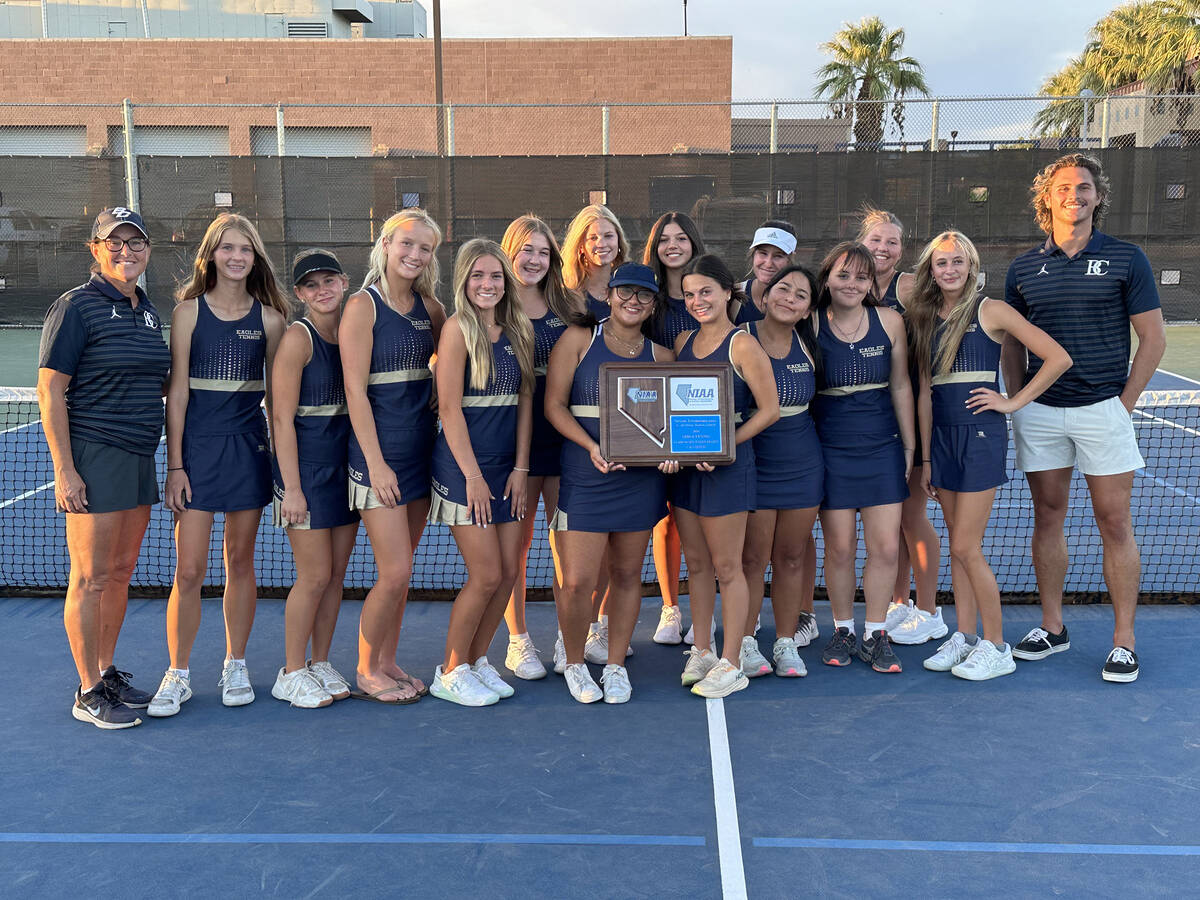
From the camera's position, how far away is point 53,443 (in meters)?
4.32

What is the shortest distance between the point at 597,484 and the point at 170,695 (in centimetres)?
192

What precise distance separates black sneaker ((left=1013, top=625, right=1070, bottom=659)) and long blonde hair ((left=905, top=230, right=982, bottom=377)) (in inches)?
52.3

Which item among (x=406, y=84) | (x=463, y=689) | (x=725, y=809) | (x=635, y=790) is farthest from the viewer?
(x=406, y=84)

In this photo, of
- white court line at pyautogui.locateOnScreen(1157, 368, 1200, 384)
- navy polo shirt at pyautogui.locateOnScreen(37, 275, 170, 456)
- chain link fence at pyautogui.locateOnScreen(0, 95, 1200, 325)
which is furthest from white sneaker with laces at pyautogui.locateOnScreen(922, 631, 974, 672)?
chain link fence at pyautogui.locateOnScreen(0, 95, 1200, 325)

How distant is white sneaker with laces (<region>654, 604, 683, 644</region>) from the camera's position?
17.9 feet

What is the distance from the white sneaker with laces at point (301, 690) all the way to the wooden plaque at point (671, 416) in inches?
60.6

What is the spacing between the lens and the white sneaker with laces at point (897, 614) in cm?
549

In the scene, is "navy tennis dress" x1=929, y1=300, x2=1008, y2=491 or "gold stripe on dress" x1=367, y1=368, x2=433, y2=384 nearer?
"gold stripe on dress" x1=367, y1=368, x2=433, y2=384

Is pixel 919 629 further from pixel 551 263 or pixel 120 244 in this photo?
pixel 120 244

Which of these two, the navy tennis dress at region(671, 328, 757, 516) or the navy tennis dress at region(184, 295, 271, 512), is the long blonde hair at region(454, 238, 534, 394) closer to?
the navy tennis dress at region(671, 328, 757, 516)

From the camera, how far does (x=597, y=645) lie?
17.3 ft

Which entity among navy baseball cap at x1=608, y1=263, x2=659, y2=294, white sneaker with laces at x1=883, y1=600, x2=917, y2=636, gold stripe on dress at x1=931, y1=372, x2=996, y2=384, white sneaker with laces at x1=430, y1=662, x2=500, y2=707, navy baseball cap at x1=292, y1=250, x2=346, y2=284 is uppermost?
navy baseball cap at x1=292, y1=250, x2=346, y2=284

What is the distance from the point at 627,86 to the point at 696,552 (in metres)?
22.5

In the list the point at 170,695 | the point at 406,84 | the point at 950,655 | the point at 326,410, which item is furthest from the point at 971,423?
the point at 406,84
